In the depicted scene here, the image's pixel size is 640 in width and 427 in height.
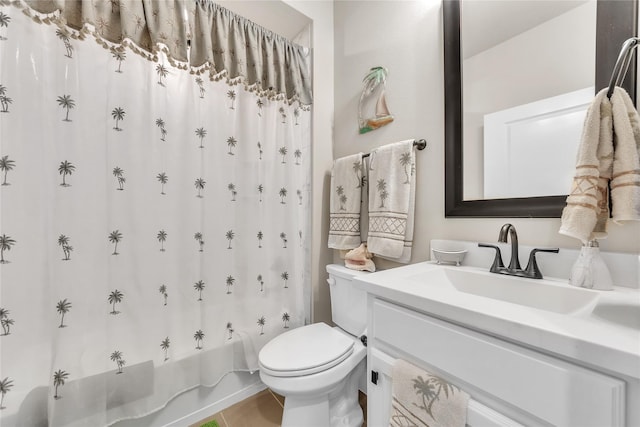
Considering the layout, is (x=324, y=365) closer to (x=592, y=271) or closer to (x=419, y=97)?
(x=592, y=271)

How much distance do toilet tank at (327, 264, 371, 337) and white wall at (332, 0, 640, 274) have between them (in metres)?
0.23

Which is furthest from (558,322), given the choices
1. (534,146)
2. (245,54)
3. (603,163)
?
(245,54)

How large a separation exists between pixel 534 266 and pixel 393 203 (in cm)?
58

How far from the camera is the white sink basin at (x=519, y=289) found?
694 millimetres

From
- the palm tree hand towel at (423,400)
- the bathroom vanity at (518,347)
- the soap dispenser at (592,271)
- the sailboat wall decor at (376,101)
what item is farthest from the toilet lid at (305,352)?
the sailboat wall decor at (376,101)

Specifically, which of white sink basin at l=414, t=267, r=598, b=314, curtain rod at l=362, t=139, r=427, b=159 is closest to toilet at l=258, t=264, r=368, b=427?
white sink basin at l=414, t=267, r=598, b=314

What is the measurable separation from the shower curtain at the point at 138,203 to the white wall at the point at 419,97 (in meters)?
0.47

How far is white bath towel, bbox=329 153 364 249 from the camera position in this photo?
1425 millimetres

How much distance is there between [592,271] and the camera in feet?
2.27

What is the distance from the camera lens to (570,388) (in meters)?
0.44

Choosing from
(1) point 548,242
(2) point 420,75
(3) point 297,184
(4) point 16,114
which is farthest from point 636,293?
A: (4) point 16,114

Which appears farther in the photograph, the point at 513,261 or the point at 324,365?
the point at 324,365

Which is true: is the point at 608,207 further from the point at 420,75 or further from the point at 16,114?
the point at 16,114

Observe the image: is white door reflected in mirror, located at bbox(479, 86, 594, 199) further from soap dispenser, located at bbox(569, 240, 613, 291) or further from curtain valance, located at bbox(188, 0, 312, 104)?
curtain valance, located at bbox(188, 0, 312, 104)
